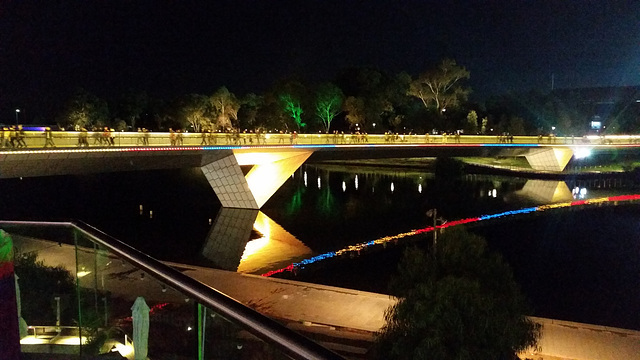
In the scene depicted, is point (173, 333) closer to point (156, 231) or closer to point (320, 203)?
point (156, 231)

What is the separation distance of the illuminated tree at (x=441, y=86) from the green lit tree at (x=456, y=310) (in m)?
74.1

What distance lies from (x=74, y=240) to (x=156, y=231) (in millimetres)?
32711

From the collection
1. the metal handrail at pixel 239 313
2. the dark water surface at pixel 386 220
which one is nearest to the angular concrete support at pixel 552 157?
the dark water surface at pixel 386 220

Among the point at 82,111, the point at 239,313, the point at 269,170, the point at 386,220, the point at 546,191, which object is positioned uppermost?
the point at 82,111

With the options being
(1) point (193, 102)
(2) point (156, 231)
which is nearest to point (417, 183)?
(2) point (156, 231)

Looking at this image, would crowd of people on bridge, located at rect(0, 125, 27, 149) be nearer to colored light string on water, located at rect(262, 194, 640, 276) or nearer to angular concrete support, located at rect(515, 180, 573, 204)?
colored light string on water, located at rect(262, 194, 640, 276)

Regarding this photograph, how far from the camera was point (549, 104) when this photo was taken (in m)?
94.7

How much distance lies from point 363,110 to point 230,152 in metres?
44.8

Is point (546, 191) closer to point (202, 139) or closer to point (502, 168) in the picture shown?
point (502, 168)

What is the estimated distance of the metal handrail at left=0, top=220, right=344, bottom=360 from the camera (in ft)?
6.46

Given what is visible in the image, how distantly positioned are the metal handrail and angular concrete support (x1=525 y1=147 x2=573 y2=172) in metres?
72.8

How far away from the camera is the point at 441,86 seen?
8556cm

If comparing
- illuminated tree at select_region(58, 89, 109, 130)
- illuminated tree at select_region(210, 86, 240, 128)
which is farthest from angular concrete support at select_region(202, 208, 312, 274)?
illuminated tree at select_region(58, 89, 109, 130)

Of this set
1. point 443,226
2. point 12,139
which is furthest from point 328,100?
point 12,139
